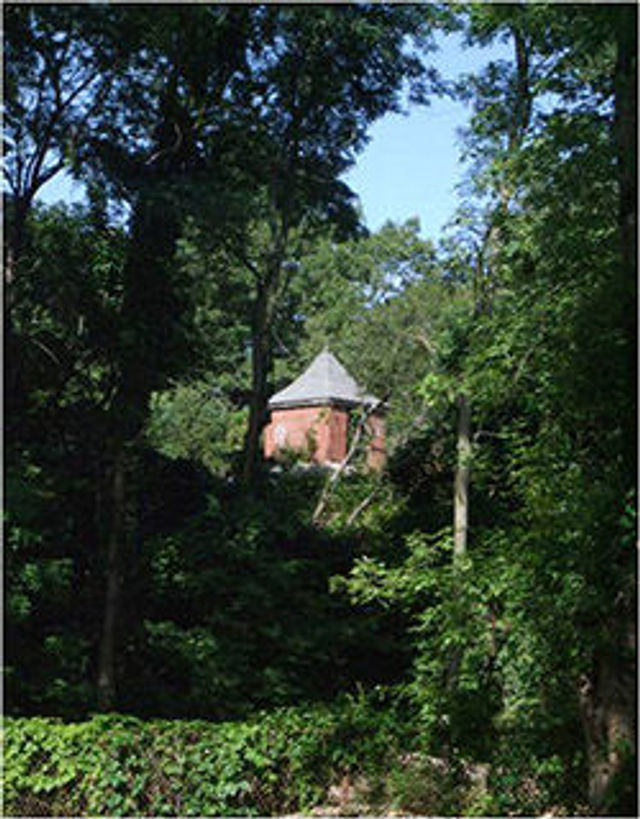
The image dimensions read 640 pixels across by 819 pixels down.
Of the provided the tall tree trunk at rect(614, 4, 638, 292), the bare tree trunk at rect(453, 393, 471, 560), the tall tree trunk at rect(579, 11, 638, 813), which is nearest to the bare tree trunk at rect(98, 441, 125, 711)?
the bare tree trunk at rect(453, 393, 471, 560)

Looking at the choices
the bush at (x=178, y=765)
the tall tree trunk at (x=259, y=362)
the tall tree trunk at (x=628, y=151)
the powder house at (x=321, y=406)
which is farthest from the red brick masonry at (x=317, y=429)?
the tall tree trunk at (x=628, y=151)

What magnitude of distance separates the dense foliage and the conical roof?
1760 cm

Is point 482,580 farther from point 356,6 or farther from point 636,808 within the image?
point 356,6

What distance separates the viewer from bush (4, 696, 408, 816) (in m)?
9.39

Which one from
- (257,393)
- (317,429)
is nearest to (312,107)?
(257,393)

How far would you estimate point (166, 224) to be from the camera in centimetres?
1419

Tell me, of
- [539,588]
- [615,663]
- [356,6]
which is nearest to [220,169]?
[356,6]

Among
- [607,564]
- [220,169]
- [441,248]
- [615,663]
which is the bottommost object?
[615,663]

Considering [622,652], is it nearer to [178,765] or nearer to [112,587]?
[178,765]

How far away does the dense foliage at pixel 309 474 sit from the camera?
7.10m

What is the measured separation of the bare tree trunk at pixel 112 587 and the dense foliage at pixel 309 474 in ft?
0.18

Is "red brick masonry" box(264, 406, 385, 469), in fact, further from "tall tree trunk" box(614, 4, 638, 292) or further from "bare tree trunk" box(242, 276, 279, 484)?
"tall tree trunk" box(614, 4, 638, 292)

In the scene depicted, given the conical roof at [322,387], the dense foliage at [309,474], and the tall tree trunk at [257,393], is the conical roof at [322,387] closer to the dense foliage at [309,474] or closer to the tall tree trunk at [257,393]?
the dense foliage at [309,474]

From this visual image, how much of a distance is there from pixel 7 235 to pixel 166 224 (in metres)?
Result: 2.46
